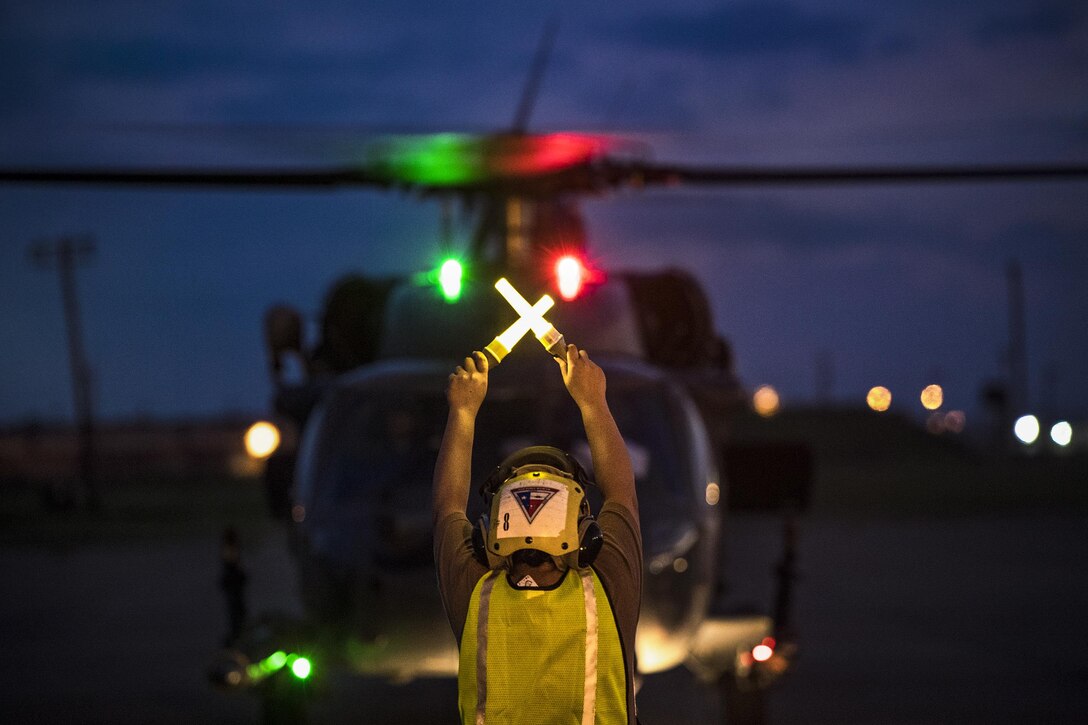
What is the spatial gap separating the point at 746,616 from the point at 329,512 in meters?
2.20

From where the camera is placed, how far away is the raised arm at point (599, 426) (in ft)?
15.0

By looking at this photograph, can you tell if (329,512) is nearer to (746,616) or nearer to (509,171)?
(746,616)

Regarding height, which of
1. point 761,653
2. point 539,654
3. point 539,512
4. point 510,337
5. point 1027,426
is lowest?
point 539,654

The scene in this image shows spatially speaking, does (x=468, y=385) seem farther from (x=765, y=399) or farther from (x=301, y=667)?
(x=765, y=399)

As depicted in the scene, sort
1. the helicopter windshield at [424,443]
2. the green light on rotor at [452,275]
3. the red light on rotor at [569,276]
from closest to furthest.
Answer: the red light on rotor at [569,276], the green light on rotor at [452,275], the helicopter windshield at [424,443]

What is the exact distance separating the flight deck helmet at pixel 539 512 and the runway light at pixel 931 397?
13765 cm

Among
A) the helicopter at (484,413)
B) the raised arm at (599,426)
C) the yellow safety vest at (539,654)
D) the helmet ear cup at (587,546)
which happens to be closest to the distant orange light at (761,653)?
the helicopter at (484,413)

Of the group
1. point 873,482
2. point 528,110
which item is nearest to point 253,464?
point 873,482

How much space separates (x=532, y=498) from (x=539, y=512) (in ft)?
0.15

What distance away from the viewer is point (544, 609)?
4102 millimetres

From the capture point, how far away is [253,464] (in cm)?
7994

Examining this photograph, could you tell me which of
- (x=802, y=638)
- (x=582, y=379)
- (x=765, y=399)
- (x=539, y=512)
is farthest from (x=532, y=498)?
(x=765, y=399)

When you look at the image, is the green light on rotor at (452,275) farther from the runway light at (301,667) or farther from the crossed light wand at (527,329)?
the crossed light wand at (527,329)

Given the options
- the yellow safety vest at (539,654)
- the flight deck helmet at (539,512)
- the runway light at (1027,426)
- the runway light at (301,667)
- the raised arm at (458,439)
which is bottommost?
the yellow safety vest at (539,654)
